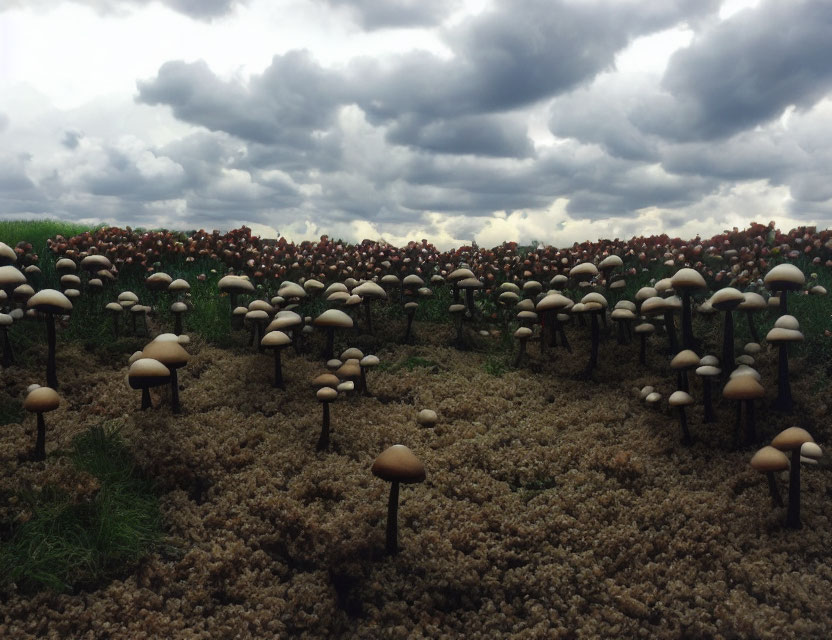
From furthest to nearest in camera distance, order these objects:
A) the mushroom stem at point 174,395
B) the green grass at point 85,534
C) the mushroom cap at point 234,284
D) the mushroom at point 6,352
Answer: the mushroom cap at point 234,284 < the mushroom at point 6,352 < the mushroom stem at point 174,395 < the green grass at point 85,534

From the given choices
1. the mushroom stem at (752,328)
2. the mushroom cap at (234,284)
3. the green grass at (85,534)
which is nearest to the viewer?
the green grass at (85,534)

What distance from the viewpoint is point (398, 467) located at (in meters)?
4.59

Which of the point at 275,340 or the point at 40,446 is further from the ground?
the point at 275,340

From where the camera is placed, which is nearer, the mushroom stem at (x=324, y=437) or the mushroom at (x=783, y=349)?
the mushroom at (x=783, y=349)

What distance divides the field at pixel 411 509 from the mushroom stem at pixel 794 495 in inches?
3.7

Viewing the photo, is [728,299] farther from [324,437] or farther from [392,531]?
[324,437]

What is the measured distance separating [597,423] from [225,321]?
6.33 meters

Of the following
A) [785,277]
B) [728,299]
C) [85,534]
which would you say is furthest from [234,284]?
[785,277]

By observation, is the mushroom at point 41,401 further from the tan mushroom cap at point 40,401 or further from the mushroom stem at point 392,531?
the mushroom stem at point 392,531

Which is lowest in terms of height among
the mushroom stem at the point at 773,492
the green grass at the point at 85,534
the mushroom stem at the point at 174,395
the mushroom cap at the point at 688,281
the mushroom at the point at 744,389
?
the green grass at the point at 85,534

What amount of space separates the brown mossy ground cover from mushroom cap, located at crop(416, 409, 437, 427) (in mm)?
197

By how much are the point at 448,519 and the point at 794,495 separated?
330cm

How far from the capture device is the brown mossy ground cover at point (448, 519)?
15.7ft

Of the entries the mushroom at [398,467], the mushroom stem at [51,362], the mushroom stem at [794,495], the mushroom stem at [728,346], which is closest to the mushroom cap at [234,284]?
the mushroom stem at [51,362]
